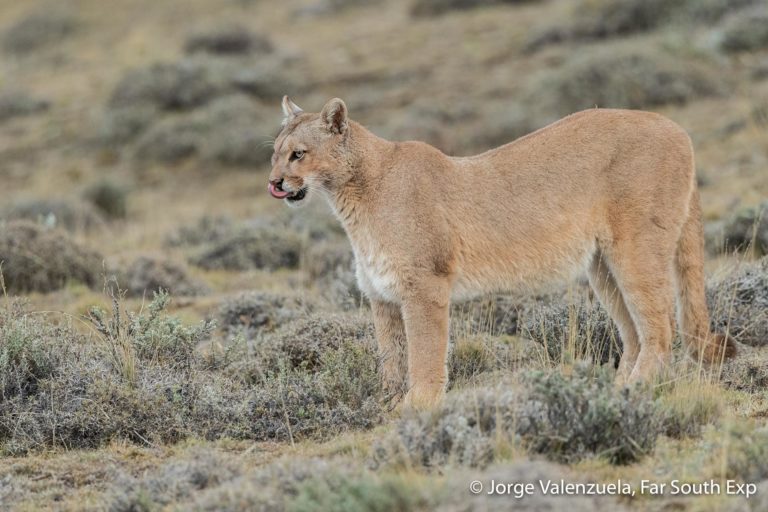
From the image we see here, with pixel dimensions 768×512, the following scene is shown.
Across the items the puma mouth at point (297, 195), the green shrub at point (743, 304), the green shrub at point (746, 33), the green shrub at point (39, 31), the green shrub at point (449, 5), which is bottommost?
the green shrub at point (743, 304)

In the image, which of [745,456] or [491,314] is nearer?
[745,456]

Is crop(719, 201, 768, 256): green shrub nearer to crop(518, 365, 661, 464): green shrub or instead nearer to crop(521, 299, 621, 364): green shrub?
crop(521, 299, 621, 364): green shrub

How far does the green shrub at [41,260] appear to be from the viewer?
37.0 ft

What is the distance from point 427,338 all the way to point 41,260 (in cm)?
625

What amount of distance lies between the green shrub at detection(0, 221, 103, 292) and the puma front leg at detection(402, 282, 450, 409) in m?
5.99

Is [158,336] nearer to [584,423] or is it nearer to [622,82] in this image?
[584,423]

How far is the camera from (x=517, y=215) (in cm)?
708

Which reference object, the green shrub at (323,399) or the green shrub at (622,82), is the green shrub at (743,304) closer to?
the green shrub at (323,399)

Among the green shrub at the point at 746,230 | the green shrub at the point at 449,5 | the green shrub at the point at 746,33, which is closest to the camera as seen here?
the green shrub at the point at 746,230

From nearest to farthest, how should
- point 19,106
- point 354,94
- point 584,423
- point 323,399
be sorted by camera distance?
point 584,423
point 323,399
point 354,94
point 19,106

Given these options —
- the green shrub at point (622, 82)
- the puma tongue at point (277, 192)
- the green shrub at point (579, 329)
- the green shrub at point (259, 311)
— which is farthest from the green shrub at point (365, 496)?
the green shrub at point (622, 82)

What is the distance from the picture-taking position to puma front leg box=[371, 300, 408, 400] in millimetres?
7137

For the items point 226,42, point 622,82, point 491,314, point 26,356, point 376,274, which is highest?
point 226,42

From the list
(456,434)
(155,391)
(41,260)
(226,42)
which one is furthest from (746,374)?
(226,42)
